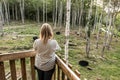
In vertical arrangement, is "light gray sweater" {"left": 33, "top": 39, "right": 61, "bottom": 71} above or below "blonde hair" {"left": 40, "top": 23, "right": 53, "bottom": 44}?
below

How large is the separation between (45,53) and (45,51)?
0.03 meters

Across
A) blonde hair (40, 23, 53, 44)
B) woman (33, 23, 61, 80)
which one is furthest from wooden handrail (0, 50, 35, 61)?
blonde hair (40, 23, 53, 44)

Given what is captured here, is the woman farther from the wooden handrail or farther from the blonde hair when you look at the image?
the wooden handrail

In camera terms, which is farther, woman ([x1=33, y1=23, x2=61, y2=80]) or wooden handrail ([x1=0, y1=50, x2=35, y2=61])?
wooden handrail ([x1=0, y1=50, x2=35, y2=61])

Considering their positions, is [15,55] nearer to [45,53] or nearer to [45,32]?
[45,53]

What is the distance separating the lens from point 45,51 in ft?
8.98

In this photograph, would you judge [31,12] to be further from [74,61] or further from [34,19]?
[74,61]

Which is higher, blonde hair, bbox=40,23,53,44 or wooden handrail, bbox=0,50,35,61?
blonde hair, bbox=40,23,53,44

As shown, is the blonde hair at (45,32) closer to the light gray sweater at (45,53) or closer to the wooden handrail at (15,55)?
the light gray sweater at (45,53)

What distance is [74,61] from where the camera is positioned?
9500 mm

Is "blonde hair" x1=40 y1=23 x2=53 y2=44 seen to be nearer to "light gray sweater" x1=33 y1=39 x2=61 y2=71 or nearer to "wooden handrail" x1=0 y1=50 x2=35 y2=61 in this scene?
"light gray sweater" x1=33 y1=39 x2=61 y2=71

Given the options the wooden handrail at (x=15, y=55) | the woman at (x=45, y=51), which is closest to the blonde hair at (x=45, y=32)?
the woman at (x=45, y=51)


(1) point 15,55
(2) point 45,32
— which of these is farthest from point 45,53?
(1) point 15,55

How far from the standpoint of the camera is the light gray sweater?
8.89 feet
